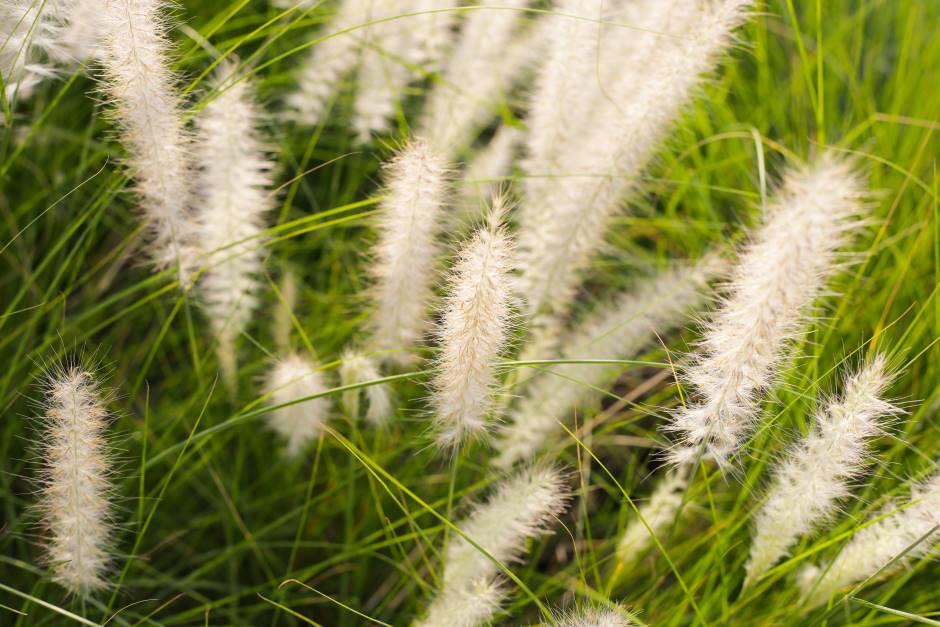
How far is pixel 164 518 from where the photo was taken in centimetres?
220

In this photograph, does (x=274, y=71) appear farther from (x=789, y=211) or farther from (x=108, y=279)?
(x=789, y=211)

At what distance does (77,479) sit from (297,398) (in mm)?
486

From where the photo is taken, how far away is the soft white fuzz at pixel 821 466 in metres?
1.44

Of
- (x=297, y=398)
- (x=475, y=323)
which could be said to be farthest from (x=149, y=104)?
(x=475, y=323)

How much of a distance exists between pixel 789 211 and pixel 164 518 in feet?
5.62

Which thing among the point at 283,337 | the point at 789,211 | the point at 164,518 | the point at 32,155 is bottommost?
the point at 164,518

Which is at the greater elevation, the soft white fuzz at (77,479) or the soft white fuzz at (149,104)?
the soft white fuzz at (149,104)

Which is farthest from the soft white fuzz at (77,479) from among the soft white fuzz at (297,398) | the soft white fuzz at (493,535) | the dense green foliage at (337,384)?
the soft white fuzz at (493,535)

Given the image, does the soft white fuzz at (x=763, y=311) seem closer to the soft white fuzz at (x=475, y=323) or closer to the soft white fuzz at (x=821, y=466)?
the soft white fuzz at (x=821, y=466)

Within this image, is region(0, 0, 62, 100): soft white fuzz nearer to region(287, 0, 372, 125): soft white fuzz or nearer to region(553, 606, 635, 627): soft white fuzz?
region(287, 0, 372, 125): soft white fuzz

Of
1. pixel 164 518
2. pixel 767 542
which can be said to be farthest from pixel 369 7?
pixel 767 542

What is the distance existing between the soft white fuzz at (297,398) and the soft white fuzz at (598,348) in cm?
44

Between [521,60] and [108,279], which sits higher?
[521,60]

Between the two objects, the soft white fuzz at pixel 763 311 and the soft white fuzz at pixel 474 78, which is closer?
the soft white fuzz at pixel 763 311
